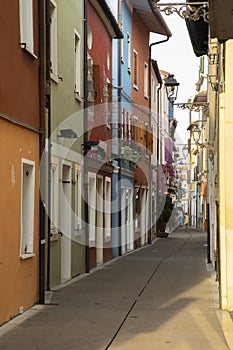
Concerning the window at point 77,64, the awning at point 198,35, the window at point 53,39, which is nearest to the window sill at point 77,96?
the window at point 77,64

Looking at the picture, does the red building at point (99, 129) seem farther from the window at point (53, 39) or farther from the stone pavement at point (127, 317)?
the window at point (53, 39)

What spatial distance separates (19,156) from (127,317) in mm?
3045

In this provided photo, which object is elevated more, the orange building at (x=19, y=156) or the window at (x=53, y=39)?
the window at (x=53, y=39)

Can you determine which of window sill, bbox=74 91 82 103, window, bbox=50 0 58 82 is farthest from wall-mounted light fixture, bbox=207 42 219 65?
window sill, bbox=74 91 82 103

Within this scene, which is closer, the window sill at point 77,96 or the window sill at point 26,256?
the window sill at point 26,256

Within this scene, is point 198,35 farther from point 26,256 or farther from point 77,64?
point 26,256

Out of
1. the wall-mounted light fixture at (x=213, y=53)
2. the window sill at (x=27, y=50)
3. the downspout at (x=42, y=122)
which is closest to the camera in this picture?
the window sill at (x=27, y=50)

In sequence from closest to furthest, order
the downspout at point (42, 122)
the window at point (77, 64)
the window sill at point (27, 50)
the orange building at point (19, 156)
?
the orange building at point (19, 156)
the window sill at point (27, 50)
the downspout at point (42, 122)
the window at point (77, 64)

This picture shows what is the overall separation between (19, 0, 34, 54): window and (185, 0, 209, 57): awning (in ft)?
26.3

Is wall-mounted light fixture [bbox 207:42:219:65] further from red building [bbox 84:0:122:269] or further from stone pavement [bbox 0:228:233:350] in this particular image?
stone pavement [bbox 0:228:233:350]

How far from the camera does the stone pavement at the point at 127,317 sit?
10.2 meters

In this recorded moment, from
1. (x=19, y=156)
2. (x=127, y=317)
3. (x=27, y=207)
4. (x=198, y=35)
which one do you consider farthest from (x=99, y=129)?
(x=127, y=317)

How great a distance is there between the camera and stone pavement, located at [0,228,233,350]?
10234 millimetres

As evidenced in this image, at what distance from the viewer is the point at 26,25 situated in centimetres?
1312
